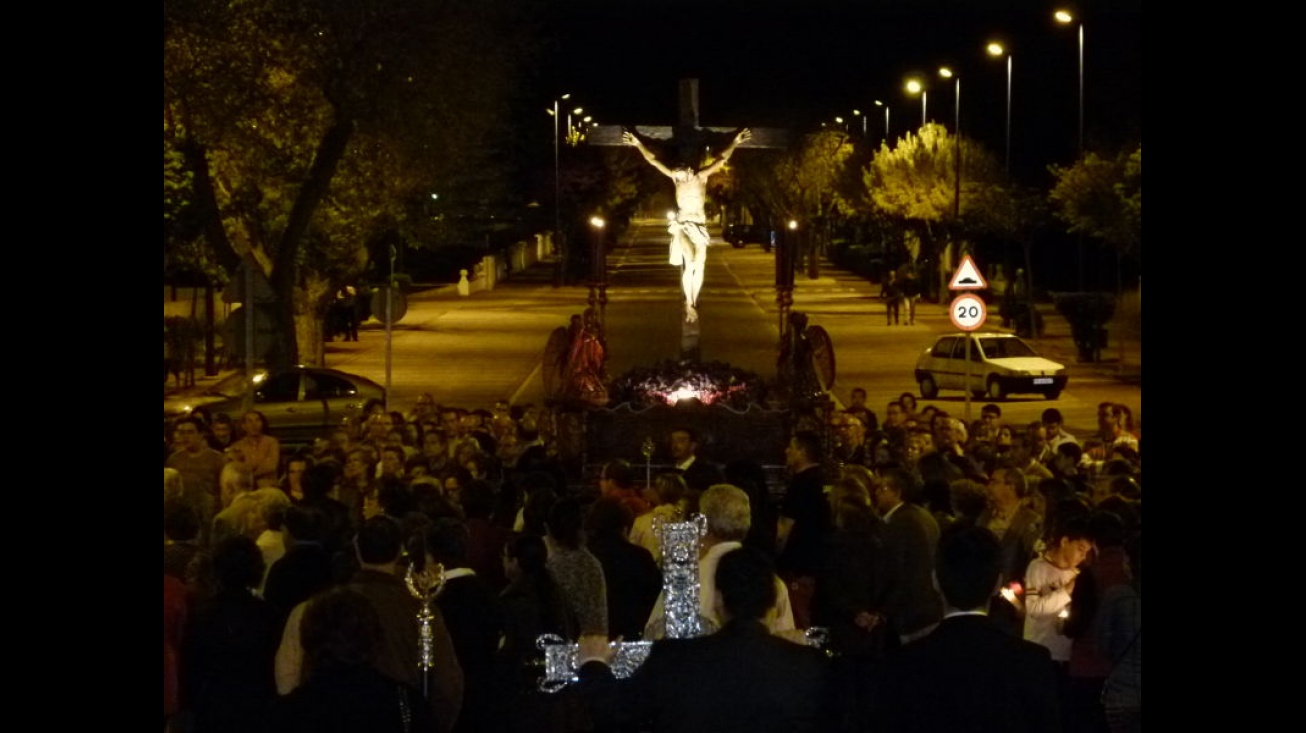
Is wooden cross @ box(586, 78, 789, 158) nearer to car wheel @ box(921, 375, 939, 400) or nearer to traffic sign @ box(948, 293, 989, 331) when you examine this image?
traffic sign @ box(948, 293, 989, 331)

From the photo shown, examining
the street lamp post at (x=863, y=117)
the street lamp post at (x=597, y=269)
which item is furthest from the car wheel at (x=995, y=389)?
the street lamp post at (x=863, y=117)

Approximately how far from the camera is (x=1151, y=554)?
8.11 metres

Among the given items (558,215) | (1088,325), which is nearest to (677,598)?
(1088,325)

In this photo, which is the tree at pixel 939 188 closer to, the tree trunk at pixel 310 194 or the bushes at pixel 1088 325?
the bushes at pixel 1088 325

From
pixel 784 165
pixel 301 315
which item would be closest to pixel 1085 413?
pixel 301 315

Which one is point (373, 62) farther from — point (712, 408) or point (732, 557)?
point (732, 557)

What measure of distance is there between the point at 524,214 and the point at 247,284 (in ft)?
286

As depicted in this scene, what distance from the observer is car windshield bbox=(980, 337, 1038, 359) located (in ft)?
113

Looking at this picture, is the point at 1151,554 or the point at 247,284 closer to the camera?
the point at 1151,554

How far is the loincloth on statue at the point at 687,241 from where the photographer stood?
960 inches

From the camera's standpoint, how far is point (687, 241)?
24422 millimetres

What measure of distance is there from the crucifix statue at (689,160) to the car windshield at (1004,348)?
33.4 ft

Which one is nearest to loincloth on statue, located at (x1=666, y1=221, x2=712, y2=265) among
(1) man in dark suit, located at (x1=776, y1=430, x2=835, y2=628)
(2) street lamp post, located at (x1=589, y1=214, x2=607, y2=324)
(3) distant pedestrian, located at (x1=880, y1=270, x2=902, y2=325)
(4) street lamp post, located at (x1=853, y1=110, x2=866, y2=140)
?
(2) street lamp post, located at (x1=589, y1=214, x2=607, y2=324)

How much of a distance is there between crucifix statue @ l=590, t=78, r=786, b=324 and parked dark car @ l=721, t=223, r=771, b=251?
8775 centimetres
